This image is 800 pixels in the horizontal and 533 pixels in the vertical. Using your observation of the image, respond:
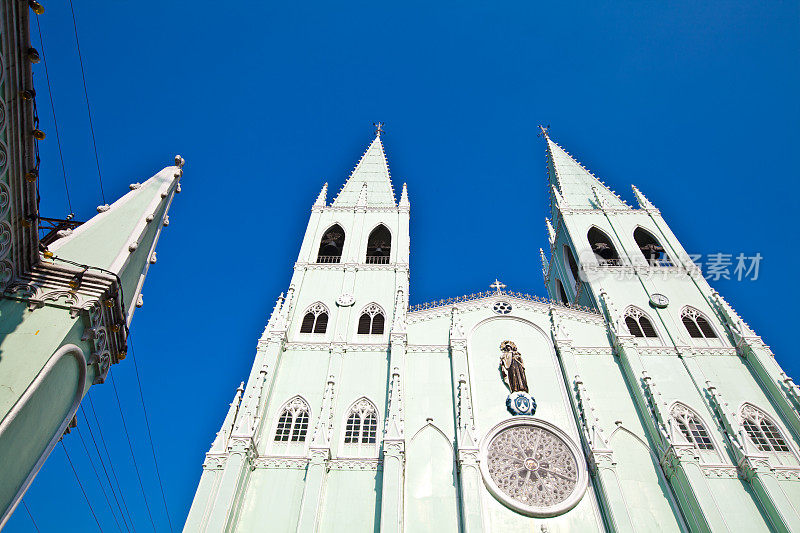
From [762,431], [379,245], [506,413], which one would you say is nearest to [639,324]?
[762,431]

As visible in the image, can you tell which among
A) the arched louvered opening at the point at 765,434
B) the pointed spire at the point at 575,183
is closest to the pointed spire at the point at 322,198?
the pointed spire at the point at 575,183

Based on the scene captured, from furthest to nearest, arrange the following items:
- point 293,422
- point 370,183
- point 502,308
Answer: point 370,183
point 502,308
point 293,422

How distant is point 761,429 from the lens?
59.4 feet

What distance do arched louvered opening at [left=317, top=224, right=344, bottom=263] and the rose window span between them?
8.30 meters

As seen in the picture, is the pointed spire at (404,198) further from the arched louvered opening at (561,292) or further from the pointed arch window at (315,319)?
the arched louvered opening at (561,292)

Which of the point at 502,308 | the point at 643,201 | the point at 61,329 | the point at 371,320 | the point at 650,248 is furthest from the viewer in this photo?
the point at 643,201

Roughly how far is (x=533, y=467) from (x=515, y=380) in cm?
332

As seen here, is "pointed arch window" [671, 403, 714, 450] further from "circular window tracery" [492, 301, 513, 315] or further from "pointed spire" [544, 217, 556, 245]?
"pointed spire" [544, 217, 556, 245]

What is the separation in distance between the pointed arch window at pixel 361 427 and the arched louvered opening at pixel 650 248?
16.4m

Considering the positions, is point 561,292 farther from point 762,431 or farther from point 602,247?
point 762,431

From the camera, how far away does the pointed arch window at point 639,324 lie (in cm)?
2233

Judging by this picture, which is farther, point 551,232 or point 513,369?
point 551,232

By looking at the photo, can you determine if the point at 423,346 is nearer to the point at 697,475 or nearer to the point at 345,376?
the point at 345,376

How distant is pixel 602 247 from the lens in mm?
28047
